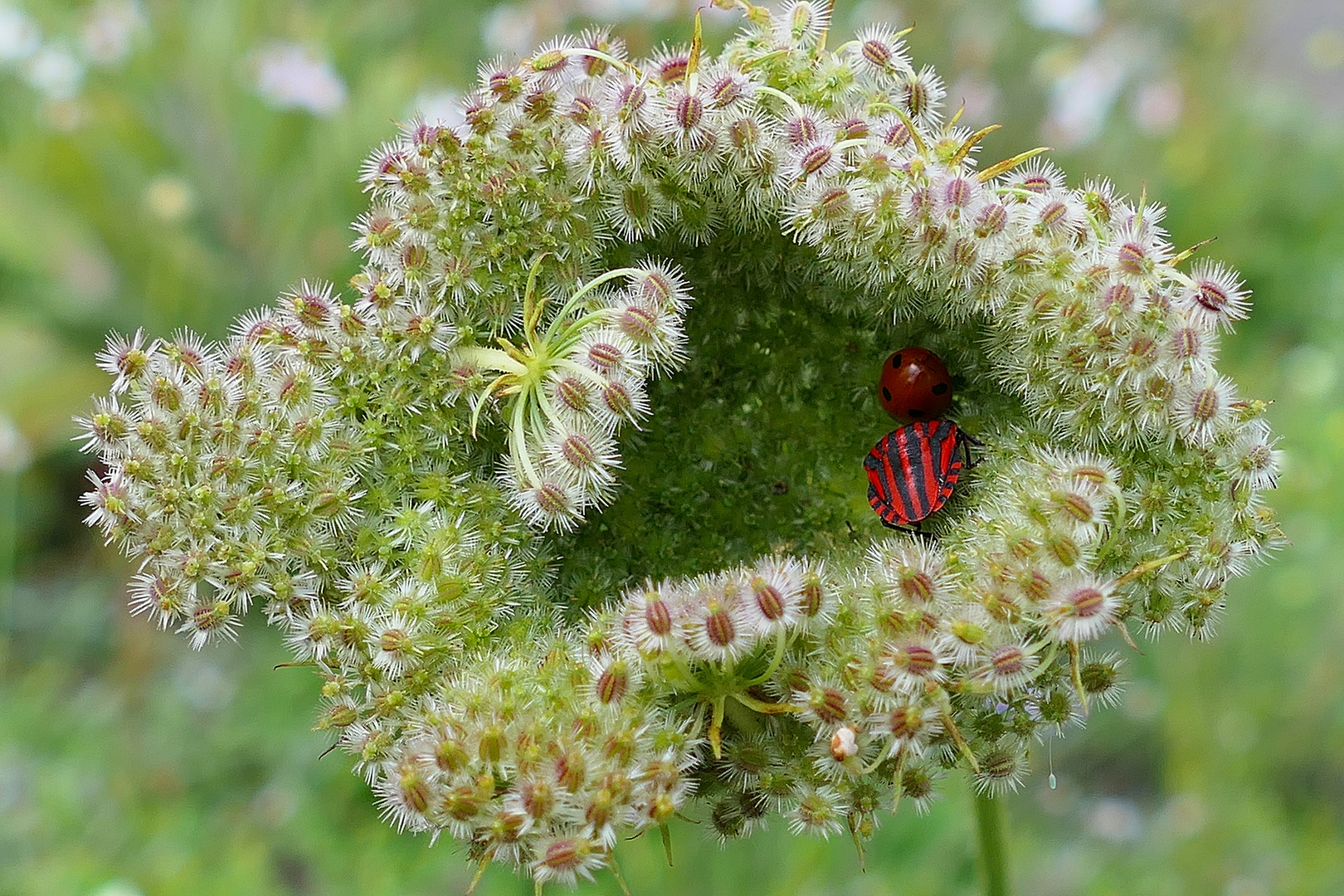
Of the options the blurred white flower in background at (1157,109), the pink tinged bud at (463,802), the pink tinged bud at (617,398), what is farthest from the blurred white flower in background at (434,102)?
the blurred white flower in background at (1157,109)

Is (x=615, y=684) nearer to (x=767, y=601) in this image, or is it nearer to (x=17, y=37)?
(x=767, y=601)

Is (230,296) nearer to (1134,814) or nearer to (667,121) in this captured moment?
(667,121)

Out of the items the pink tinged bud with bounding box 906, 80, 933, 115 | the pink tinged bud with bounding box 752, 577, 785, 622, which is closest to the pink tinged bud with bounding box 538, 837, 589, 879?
the pink tinged bud with bounding box 752, 577, 785, 622

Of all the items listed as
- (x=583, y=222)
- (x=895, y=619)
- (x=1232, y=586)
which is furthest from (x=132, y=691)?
(x=1232, y=586)

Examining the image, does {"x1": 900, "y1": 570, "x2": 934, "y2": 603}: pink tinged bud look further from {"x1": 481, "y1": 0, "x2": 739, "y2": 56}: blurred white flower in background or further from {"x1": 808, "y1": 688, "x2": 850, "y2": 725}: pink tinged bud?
{"x1": 481, "y1": 0, "x2": 739, "y2": 56}: blurred white flower in background

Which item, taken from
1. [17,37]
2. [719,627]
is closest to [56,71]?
[17,37]

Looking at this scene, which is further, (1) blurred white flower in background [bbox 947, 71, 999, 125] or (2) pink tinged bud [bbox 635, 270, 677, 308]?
(1) blurred white flower in background [bbox 947, 71, 999, 125]
